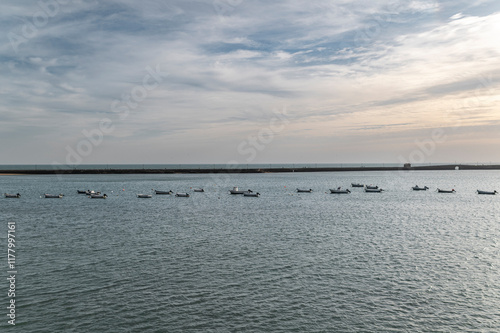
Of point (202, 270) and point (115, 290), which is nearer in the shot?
point (115, 290)

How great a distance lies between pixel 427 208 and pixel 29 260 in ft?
231

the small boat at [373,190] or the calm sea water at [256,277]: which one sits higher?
the small boat at [373,190]

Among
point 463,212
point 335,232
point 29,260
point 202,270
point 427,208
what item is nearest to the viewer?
point 202,270

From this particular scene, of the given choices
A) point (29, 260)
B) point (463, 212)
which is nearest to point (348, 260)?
point (29, 260)

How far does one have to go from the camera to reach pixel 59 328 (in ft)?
63.5

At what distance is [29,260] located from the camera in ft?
103

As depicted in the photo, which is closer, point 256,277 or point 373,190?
point 256,277

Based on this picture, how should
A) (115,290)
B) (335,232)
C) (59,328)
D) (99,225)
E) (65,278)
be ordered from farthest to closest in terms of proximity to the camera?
(99,225)
(335,232)
(65,278)
(115,290)
(59,328)

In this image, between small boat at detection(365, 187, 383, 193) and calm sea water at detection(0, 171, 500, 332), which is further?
small boat at detection(365, 187, 383, 193)

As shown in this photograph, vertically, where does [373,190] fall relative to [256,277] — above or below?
above

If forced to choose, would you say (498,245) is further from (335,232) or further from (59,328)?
(59,328)

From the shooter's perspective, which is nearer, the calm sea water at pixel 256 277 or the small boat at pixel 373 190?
the calm sea water at pixel 256 277

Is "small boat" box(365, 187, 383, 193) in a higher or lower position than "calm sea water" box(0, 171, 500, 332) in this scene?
higher

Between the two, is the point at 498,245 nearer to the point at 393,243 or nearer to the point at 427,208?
the point at 393,243
